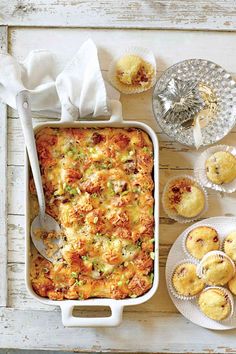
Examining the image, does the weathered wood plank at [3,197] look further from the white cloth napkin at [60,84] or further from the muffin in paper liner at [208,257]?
the muffin in paper liner at [208,257]

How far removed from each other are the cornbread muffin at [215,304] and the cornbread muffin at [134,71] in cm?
79

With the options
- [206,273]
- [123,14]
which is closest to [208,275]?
[206,273]

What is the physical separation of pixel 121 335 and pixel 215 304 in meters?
0.39

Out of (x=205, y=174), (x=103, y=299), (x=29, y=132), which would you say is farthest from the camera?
(x=205, y=174)

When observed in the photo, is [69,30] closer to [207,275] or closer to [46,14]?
[46,14]

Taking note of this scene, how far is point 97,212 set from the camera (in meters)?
2.18

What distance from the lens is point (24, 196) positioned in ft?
7.60

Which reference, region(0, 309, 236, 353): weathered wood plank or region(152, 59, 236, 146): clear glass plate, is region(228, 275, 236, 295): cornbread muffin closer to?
region(0, 309, 236, 353): weathered wood plank

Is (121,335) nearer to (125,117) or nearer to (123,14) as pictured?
(125,117)

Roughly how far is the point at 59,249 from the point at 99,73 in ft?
2.10

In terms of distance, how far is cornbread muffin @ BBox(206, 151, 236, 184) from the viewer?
2.25 m

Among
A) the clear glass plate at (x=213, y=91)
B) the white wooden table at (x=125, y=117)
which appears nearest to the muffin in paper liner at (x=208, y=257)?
the white wooden table at (x=125, y=117)

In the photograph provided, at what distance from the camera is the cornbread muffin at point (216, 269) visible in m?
2.21

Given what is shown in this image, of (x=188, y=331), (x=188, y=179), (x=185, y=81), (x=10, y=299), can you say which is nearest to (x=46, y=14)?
(x=185, y=81)
